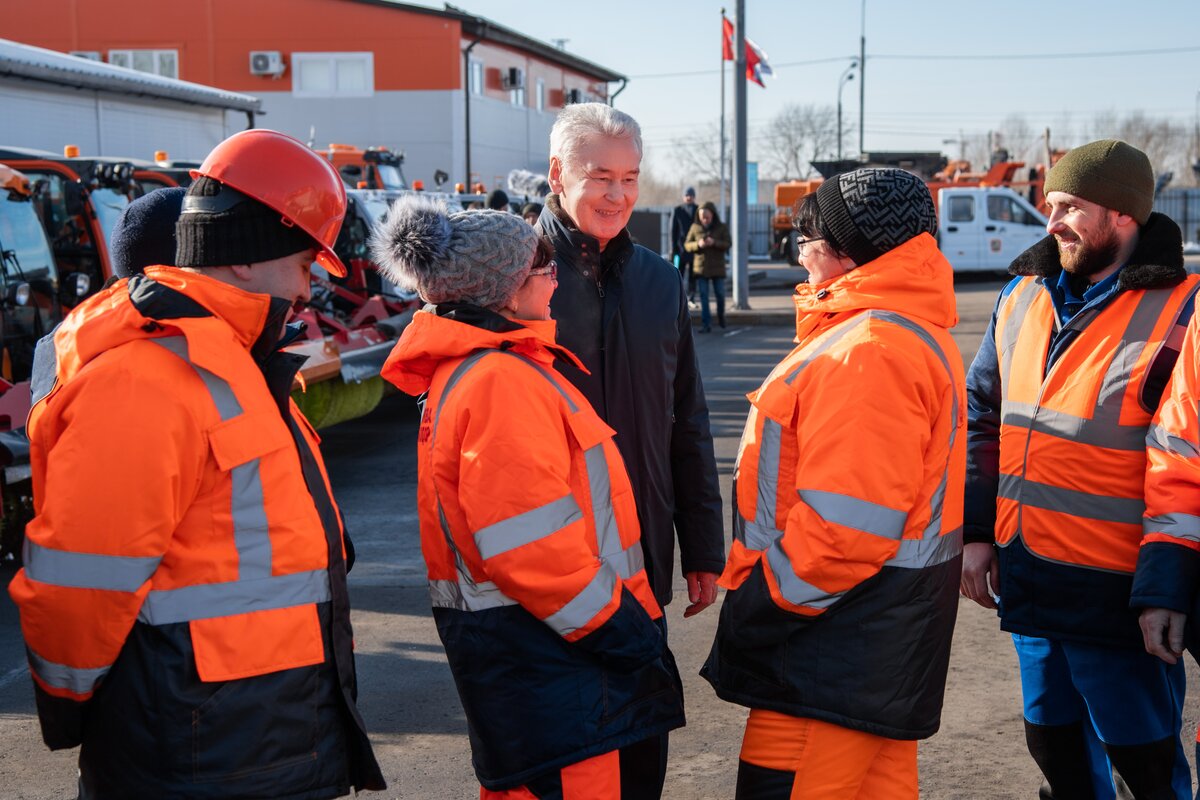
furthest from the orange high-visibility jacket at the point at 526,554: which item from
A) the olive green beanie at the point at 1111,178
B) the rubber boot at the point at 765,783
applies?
the olive green beanie at the point at 1111,178

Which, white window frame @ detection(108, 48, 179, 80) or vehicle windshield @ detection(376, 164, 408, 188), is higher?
white window frame @ detection(108, 48, 179, 80)

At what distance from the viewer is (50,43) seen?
→ 34.5 m

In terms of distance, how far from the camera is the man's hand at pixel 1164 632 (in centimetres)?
312

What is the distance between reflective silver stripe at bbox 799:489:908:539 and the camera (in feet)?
8.91

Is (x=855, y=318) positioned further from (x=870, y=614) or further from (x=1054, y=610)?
(x=1054, y=610)

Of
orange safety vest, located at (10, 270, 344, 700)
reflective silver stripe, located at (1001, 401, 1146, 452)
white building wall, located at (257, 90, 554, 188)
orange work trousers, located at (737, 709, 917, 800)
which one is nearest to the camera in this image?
orange safety vest, located at (10, 270, 344, 700)

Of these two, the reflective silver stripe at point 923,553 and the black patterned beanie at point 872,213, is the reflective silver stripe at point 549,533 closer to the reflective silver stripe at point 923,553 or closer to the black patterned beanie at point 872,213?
the reflective silver stripe at point 923,553

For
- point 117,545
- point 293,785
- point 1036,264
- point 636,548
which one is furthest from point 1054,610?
point 117,545

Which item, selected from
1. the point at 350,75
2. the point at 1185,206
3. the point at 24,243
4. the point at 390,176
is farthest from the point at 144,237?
the point at 1185,206

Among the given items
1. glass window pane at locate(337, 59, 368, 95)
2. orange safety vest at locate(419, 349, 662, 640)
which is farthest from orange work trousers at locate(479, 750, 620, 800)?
glass window pane at locate(337, 59, 368, 95)

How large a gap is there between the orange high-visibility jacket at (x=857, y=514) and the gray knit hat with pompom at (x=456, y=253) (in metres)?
0.64

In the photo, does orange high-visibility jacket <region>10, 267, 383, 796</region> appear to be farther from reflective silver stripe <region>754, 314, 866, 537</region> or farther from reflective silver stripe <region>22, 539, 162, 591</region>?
reflective silver stripe <region>754, 314, 866, 537</region>

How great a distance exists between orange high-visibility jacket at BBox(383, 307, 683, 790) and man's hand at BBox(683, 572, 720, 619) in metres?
0.66

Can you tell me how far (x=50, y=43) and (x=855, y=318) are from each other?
36.4 m
